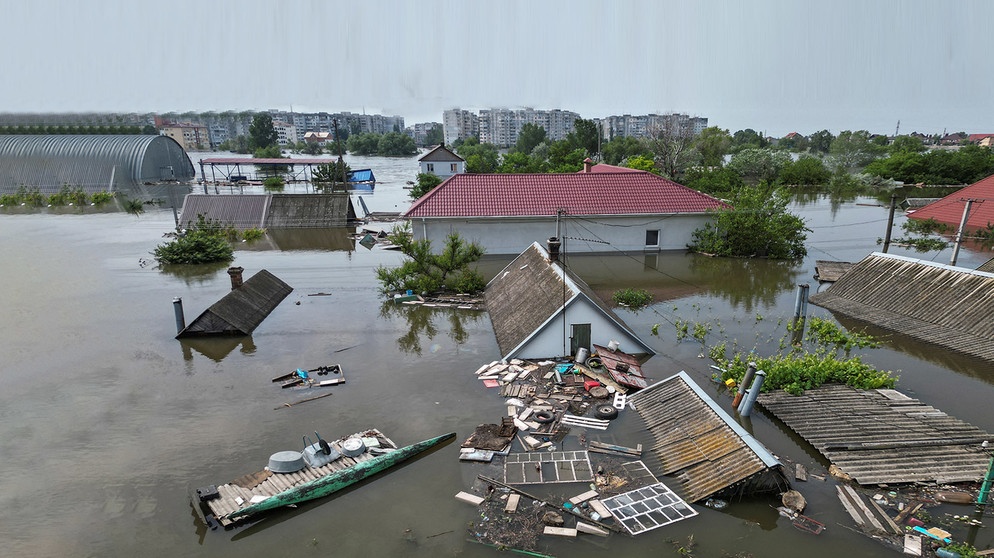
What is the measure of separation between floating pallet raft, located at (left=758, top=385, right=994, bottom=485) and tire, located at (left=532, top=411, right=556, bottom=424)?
5.39 m

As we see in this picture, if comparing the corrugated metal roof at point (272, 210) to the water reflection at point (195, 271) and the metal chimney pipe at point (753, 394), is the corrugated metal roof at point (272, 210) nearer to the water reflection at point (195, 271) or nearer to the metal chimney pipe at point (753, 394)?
the water reflection at point (195, 271)

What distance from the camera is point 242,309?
18.8 metres

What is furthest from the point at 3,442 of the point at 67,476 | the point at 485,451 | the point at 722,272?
the point at 722,272

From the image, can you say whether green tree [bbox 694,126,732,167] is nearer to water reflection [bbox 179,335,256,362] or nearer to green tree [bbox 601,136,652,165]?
green tree [bbox 601,136,652,165]

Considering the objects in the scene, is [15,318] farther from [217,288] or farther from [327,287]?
[327,287]

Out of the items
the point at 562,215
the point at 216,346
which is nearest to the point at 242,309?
the point at 216,346

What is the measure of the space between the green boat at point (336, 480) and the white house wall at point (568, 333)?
15.1ft

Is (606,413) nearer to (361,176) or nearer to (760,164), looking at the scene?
(361,176)

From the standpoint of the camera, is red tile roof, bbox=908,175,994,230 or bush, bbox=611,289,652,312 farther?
red tile roof, bbox=908,175,994,230

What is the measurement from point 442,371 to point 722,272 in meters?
17.1

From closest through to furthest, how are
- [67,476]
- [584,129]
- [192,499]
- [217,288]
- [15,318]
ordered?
[192,499] < [67,476] < [15,318] < [217,288] < [584,129]

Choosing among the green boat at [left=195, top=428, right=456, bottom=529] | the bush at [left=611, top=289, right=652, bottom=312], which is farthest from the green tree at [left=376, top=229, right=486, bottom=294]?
the green boat at [left=195, top=428, right=456, bottom=529]

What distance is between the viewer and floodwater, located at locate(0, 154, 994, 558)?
8.96 metres

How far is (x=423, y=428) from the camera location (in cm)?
1227
